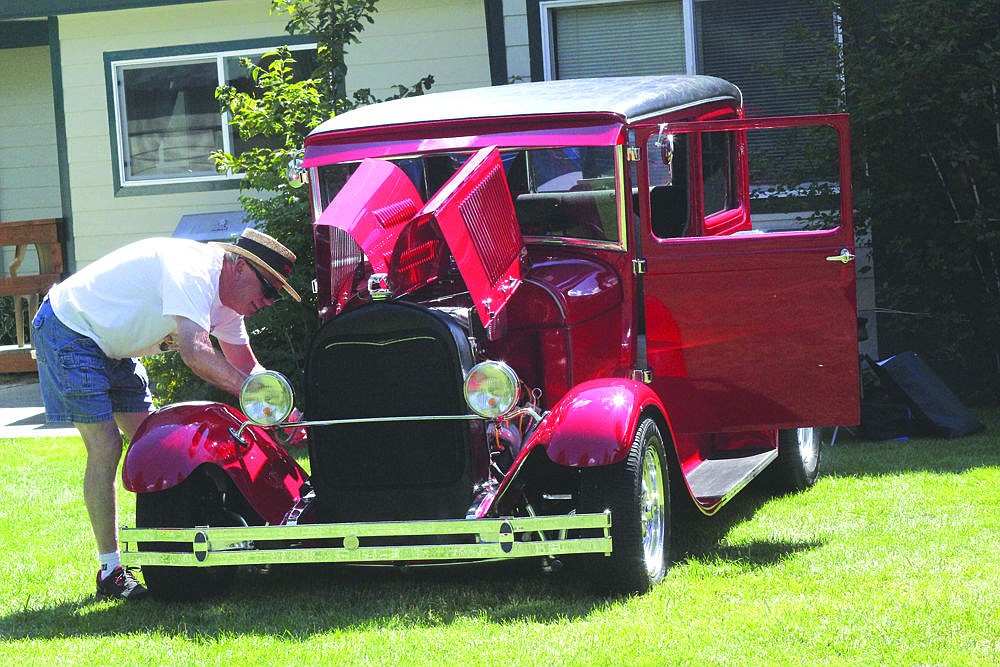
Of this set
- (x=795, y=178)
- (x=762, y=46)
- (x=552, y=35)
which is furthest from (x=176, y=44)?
(x=795, y=178)

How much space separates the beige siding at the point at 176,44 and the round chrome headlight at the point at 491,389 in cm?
663

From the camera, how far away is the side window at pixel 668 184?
585 cm

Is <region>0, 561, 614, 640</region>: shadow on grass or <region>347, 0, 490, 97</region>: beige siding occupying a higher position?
<region>347, 0, 490, 97</region>: beige siding

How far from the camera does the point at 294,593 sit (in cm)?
522

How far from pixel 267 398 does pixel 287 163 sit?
4526mm

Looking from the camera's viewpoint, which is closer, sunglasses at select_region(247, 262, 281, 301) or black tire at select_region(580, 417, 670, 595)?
black tire at select_region(580, 417, 670, 595)

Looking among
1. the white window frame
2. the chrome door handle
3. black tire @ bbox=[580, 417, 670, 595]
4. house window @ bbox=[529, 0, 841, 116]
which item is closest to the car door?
the chrome door handle

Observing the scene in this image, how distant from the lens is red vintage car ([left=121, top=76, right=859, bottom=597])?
475cm

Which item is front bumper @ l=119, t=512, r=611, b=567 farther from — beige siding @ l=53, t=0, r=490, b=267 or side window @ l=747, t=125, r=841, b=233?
beige siding @ l=53, t=0, r=490, b=267

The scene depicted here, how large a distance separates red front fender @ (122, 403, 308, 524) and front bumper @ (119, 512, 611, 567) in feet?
0.73

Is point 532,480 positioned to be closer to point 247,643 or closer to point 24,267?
point 247,643

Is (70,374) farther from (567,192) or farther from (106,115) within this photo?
(106,115)

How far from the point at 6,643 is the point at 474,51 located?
744 centimetres

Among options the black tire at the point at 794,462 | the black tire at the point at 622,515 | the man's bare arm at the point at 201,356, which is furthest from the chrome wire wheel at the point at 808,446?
the man's bare arm at the point at 201,356
